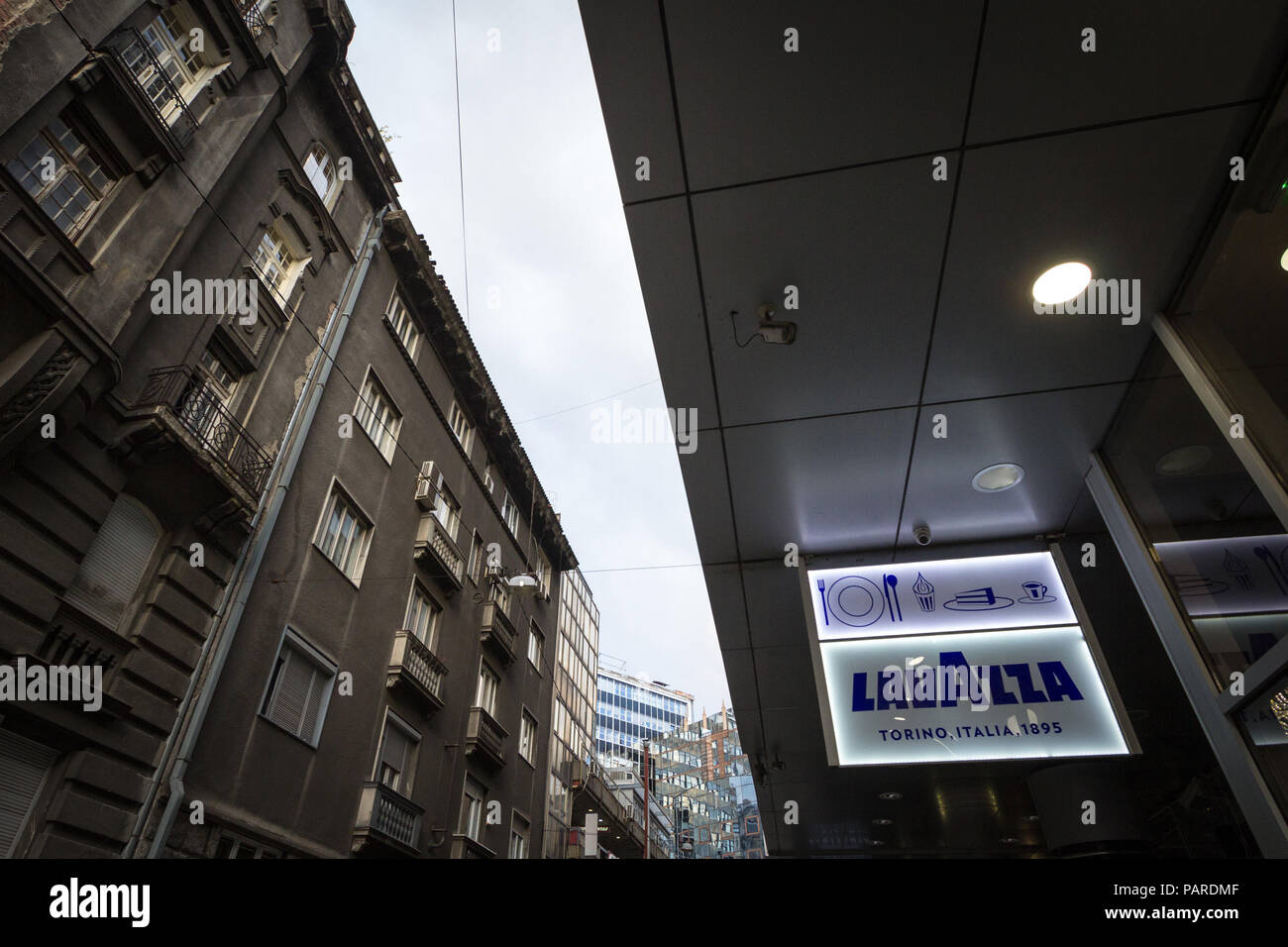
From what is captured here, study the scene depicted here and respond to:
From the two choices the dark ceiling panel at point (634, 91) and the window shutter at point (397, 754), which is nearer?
the dark ceiling panel at point (634, 91)

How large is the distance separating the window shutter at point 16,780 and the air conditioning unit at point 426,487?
4.48m

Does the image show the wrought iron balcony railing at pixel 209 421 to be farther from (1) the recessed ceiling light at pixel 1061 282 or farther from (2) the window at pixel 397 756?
(1) the recessed ceiling light at pixel 1061 282

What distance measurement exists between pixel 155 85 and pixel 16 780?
290 inches

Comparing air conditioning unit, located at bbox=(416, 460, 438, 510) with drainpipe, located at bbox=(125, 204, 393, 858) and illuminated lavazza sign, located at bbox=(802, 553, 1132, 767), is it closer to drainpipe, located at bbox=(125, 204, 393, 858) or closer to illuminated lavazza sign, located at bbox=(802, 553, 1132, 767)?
drainpipe, located at bbox=(125, 204, 393, 858)

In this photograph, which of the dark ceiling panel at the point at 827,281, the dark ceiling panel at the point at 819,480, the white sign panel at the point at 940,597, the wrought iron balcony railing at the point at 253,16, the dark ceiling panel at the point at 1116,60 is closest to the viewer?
the dark ceiling panel at the point at 1116,60

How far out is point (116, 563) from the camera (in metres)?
6.23

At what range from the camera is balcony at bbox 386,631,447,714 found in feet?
26.8

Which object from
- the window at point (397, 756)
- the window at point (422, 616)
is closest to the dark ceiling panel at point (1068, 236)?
the window at point (397, 756)

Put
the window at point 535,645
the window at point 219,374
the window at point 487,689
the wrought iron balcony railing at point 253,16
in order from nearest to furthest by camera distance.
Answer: the window at point 219,374 < the wrought iron balcony railing at point 253,16 < the window at point 535,645 < the window at point 487,689

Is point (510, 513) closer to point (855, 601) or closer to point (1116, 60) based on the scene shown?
point (855, 601)

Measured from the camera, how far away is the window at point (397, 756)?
25.7ft

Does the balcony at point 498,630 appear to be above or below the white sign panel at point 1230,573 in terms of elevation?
above

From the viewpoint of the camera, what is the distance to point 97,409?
616 centimetres
